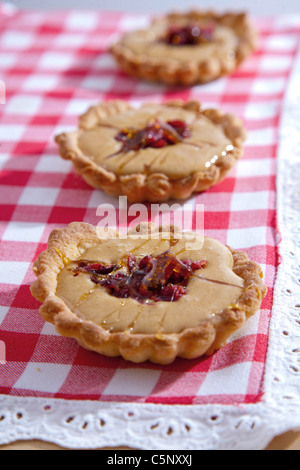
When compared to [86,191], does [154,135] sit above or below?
above

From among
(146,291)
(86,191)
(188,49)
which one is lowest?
(86,191)

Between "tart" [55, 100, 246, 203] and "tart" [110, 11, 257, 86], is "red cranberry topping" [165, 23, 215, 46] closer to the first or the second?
"tart" [110, 11, 257, 86]

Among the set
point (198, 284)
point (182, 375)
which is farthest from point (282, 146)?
point (182, 375)

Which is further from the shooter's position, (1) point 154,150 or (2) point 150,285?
(1) point 154,150

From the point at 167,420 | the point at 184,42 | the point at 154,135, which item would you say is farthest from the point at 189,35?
the point at 167,420

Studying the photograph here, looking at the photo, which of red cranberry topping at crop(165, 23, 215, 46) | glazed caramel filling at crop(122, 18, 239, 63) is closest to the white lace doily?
glazed caramel filling at crop(122, 18, 239, 63)

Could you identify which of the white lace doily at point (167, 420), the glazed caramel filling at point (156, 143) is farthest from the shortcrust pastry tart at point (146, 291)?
the glazed caramel filling at point (156, 143)

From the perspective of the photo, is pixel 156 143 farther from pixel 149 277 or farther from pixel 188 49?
pixel 188 49
